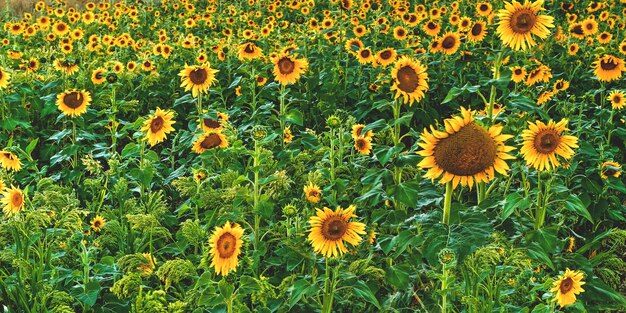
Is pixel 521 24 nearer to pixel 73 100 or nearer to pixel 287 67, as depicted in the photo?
pixel 287 67

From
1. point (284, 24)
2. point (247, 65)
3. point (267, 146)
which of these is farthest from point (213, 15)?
point (267, 146)

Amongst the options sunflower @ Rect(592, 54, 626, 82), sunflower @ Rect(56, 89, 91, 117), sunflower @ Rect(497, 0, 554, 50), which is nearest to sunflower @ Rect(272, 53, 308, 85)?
sunflower @ Rect(56, 89, 91, 117)

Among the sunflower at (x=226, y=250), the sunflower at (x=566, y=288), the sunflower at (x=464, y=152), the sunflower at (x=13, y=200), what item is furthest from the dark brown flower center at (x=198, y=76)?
the sunflower at (x=566, y=288)

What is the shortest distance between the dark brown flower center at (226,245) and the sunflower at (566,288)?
48.6 inches

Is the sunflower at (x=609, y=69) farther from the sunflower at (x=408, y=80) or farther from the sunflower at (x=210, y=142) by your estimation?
the sunflower at (x=210, y=142)

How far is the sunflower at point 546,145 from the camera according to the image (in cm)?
281

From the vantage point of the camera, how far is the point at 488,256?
101 inches

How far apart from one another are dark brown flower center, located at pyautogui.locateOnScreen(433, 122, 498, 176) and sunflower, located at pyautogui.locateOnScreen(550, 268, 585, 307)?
0.56 meters

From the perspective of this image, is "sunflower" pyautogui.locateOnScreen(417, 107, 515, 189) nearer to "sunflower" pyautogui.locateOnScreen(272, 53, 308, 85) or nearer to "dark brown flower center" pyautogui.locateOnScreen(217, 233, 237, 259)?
"dark brown flower center" pyautogui.locateOnScreen(217, 233, 237, 259)

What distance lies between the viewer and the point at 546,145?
111 inches

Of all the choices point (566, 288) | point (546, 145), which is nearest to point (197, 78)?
point (546, 145)

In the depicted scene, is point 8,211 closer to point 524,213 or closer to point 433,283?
point 433,283

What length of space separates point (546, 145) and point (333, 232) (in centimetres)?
104

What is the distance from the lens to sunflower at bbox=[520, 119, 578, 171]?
2.81 m
